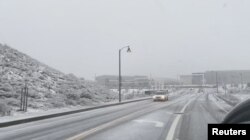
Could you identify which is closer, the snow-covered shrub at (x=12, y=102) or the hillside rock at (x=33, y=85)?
the snow-covered shrub at (x=12, y=102)

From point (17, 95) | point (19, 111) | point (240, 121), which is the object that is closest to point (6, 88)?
point (17, 95)

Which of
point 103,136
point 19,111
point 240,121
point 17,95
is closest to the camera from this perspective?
point 240,121

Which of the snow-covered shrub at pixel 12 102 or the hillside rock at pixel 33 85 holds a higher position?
the hillside rock at pixel 33 85

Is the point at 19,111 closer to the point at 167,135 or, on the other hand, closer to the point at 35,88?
the point at 35,88

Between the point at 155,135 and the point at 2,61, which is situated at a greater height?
the point at 2,61

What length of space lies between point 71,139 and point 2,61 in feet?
126

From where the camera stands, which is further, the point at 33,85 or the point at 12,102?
the point at 33,85

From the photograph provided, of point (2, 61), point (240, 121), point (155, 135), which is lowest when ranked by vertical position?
point (155, 135)

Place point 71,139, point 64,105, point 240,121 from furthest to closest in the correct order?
point 64,105 < point 71,139 < point 240,121

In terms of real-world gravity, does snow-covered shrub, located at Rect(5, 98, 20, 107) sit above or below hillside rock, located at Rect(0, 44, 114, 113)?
below

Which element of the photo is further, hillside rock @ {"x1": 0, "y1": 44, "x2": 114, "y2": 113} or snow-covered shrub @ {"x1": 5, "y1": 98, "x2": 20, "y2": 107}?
hillside rock @ {"x1": 0, "y1": 44, "x2": 114, "y2": 113}

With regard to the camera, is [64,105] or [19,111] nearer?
[19,111]

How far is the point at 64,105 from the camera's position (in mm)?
37969

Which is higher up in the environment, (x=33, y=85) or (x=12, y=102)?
(x=33, y=85)
